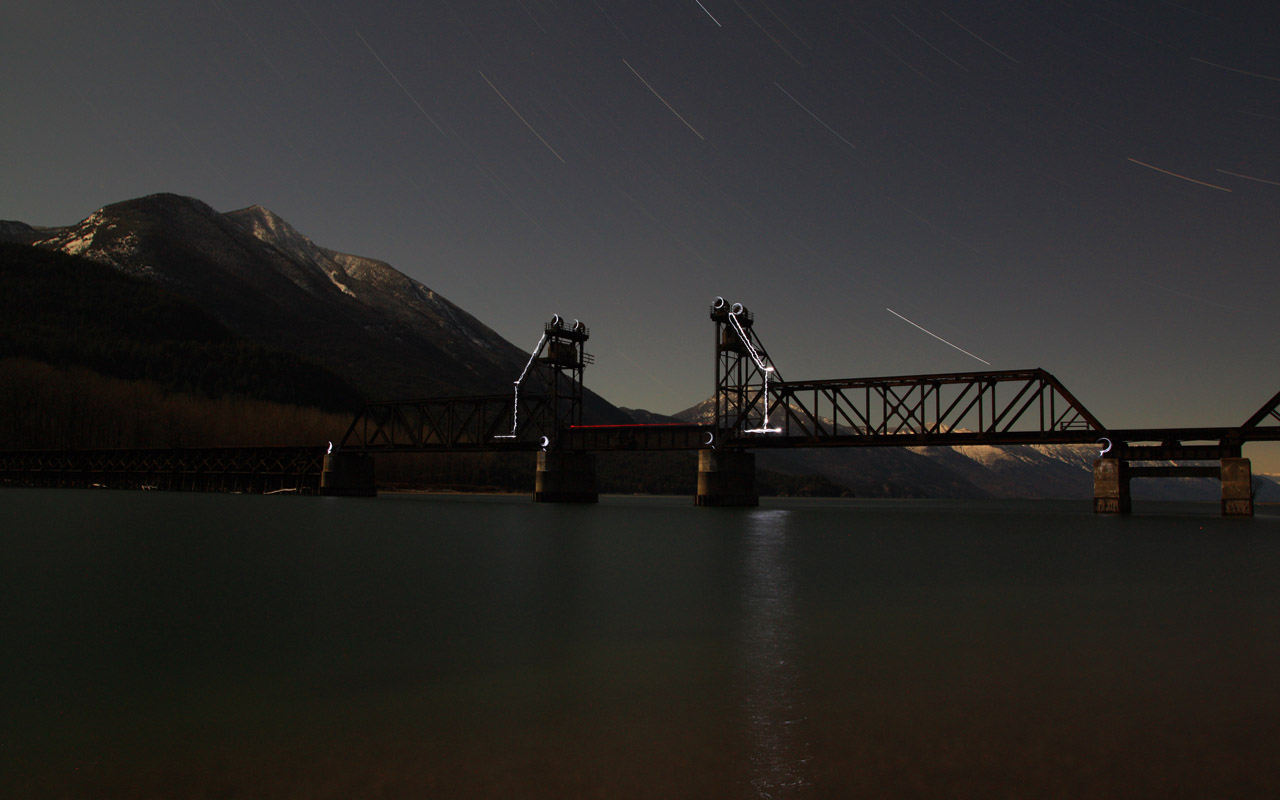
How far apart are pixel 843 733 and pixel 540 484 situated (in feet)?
325

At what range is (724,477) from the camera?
99875 millimetres

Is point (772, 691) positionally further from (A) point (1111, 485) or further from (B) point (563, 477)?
Result: (B) point (563, 477)

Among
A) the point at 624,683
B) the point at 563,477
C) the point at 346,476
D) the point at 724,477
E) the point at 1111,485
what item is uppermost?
the point at 1111,485

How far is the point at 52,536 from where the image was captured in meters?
40.6

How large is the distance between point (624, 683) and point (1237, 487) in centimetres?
8955

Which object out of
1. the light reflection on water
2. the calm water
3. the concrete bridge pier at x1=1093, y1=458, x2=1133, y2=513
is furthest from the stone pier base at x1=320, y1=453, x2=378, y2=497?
the light reflection on water

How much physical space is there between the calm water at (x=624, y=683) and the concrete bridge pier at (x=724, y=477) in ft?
226

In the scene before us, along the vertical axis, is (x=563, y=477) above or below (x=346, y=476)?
above

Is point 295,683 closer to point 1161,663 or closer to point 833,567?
point 1161,663

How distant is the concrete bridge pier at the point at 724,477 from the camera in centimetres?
9906

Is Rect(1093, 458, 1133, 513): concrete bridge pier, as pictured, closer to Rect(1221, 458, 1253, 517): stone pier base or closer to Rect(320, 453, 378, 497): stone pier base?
Rect(1221, 458, 1253, 517): stone pier base

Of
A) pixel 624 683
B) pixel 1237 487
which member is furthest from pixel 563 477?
pixel 624 683

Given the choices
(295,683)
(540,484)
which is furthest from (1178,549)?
(540,484)

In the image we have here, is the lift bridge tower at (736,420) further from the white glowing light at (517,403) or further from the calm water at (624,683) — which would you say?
A: the calm water at (624,683)
